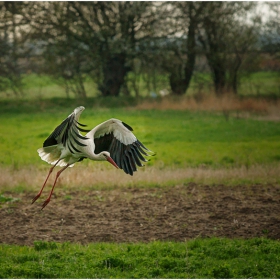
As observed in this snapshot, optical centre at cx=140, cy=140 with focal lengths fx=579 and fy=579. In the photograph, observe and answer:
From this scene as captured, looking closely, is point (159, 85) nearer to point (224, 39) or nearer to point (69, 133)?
point (224, 39)

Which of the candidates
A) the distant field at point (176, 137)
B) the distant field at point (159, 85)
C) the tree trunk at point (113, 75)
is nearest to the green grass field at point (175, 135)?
the distant field at point (176, 137)

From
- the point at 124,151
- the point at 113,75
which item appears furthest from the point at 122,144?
the point at 113,75

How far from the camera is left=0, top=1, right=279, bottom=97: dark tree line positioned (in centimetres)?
2333

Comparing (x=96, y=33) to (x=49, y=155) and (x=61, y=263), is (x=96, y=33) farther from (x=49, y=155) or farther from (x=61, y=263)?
(x=61, y=263)

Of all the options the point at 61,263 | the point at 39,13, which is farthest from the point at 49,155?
the point at 39,13

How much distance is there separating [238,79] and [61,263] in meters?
20.1

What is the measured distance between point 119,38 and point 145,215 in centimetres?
1615

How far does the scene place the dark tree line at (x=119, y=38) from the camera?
2333cm

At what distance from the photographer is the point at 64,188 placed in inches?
421

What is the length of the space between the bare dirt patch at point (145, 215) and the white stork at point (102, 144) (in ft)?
3.01

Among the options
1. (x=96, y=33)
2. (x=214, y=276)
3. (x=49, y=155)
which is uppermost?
(x=96, y=33)

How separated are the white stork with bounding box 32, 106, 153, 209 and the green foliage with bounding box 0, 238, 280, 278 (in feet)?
2.37

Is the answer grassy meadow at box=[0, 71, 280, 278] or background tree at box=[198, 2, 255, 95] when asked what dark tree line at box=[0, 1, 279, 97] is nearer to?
background tree at box=[198, 2, 255, 95]

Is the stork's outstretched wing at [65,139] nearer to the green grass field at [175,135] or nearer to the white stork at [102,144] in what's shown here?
the white stork at [102,144]
